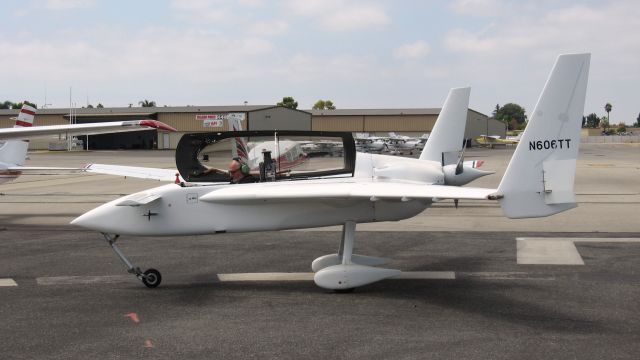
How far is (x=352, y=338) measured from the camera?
6.32 meters

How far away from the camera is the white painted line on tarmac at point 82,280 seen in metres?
8.98

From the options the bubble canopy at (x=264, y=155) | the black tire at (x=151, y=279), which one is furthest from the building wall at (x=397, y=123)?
the black tire at (x=151, y=279)

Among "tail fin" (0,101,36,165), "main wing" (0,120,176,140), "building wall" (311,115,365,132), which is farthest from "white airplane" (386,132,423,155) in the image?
"main wing" (0,120,176,140)

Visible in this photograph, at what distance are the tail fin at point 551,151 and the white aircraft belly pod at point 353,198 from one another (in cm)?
1

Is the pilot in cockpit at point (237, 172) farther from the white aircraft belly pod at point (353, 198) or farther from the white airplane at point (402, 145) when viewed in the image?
the white airplane at point (402, 145)

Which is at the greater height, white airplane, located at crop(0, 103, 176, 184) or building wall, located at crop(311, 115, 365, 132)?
building wall, located at crop(311, 115, 365, 132)

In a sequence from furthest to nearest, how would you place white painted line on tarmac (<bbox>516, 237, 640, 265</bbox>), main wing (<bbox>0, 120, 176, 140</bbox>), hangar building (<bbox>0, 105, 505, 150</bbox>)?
hangar building (<bbox>0, 105, 505, 150</bbox>) < main wing (<bbox>0, 120, 176, 140</bbox>) < white painted line on tarmac (<bbox>516, 237, 640, 265</bbox>)

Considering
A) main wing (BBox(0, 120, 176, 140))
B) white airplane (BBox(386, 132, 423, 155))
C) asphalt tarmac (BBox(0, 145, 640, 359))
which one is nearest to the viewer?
asphalt tarmac (BBox(0, 145, 640, 359))

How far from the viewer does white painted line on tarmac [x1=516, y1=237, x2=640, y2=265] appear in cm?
1005

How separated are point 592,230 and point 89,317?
32.6 feet

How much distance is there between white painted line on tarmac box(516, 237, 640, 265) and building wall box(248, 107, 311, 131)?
67.5 m

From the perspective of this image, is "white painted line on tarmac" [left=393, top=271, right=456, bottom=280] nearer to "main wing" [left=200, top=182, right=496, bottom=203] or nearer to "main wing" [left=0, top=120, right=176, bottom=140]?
"main wing" [left=200, top=182, right=496, bottom=203]

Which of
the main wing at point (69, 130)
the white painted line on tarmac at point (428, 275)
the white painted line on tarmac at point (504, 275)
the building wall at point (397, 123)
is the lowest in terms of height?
the white painted line on tarmac at point (428, 275)

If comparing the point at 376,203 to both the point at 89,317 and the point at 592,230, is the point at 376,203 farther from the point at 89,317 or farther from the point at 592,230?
the point at 592,230
